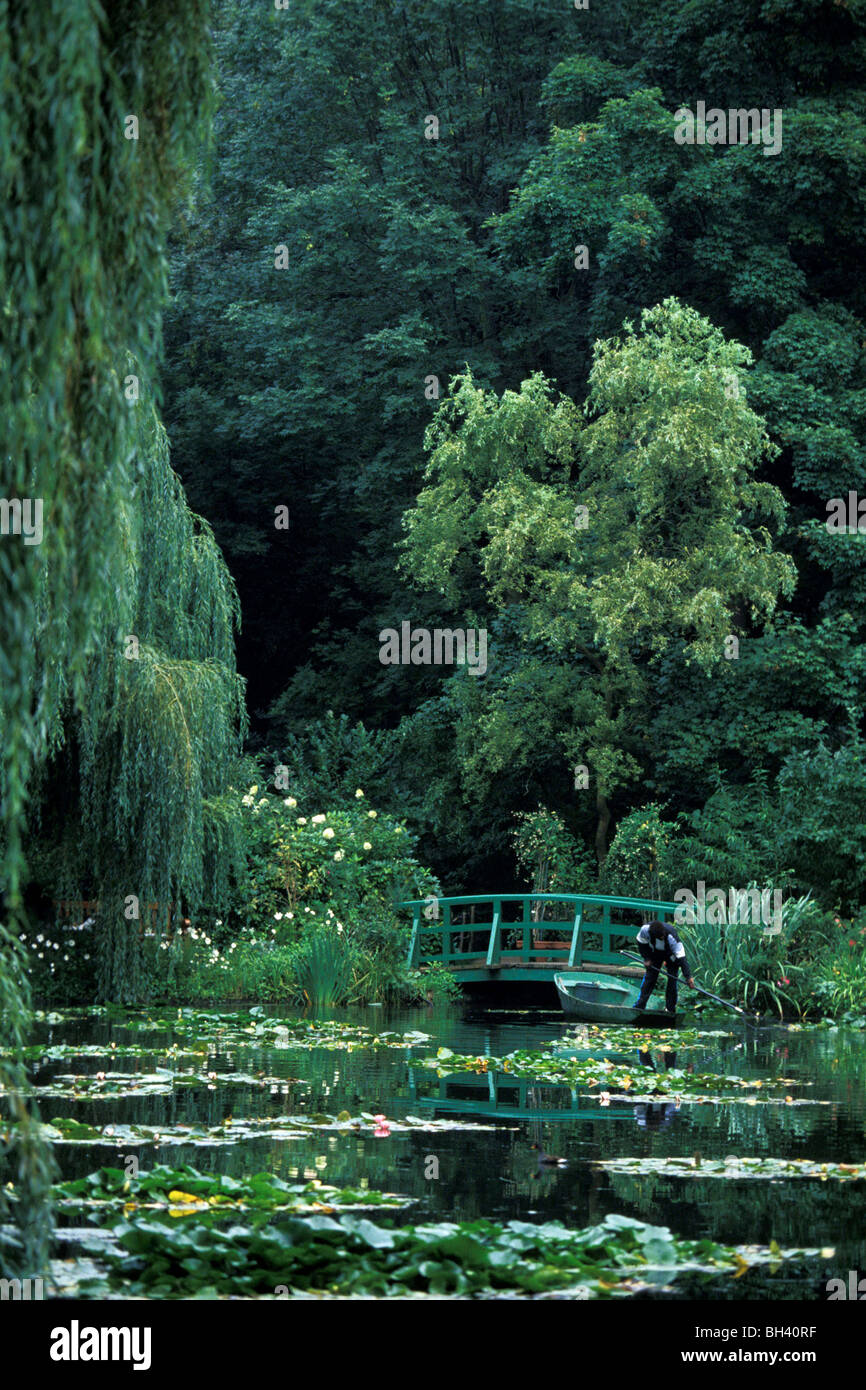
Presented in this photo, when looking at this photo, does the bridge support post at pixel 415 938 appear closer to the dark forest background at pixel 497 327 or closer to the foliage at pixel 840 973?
the dark forest background at pixel 497 327

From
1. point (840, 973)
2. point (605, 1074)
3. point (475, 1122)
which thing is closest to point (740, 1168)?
point (475, 1122)

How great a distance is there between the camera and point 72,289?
5.07 m

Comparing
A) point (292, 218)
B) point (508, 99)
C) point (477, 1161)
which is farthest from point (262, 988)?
point (508, 99)

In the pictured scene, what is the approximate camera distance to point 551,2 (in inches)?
1115

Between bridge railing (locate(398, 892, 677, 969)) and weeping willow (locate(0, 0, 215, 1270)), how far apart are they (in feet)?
50.1

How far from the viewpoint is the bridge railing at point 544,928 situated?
68.8 feet

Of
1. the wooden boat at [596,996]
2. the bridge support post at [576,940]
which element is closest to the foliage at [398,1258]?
the wooden boat at [596,996]

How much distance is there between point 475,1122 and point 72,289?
6.03m

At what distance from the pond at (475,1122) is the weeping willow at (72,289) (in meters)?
1.96

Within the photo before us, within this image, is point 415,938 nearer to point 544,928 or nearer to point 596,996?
point 544,928

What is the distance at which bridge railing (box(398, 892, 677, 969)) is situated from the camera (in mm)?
20984

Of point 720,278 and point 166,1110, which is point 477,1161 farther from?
point 720,278

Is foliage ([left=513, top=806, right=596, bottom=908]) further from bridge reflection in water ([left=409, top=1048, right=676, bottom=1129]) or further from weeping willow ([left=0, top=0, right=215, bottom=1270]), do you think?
weeping willow ([left=0, top=0, right=215, bottom=1270])

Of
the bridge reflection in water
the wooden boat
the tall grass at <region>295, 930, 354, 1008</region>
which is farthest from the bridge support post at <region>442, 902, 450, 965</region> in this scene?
the bridge reflection in water
